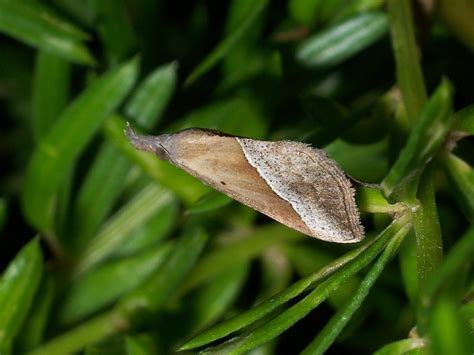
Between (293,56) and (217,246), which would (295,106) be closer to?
(293,56)

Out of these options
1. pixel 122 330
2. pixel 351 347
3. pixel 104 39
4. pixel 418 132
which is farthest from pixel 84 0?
pixel 418 132

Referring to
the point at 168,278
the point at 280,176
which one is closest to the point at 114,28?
the point at 168,278

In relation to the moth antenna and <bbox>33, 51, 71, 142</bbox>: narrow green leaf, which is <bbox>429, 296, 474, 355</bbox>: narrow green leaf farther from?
<bbox>33, 51, 71, 142</bbox>: narrow green leaf

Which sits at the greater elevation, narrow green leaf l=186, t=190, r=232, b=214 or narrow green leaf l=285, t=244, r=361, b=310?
narrow green leaf l=186, t=190, r=232, b=214

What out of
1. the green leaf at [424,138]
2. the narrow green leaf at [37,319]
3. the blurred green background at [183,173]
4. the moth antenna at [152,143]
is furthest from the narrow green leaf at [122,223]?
the green leaf at [424,138]

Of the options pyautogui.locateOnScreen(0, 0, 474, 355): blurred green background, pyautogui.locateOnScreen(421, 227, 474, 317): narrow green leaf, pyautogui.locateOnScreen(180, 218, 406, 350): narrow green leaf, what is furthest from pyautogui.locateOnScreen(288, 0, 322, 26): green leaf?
pyautogui.locateOnScreen(421, 227, 474, 317): narrow green leaf

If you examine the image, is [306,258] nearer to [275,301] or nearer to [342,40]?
[342,40]

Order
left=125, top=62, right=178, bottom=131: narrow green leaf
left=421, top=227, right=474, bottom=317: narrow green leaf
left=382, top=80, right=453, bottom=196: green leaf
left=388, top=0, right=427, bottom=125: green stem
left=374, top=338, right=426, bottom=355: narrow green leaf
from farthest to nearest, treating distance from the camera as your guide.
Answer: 1. left=125, top=62, right=178, bottom=131: narrow green leaf
2. left=388, top=0, right=427, bottom=125: green stem
3. left=374, top=338, right=426, bottom=355: narrow green leaf
4. left=382, top=80, right=453, bottom=196: green leaf
5. left=421, top=227, right=474, bottom=317: narrow green leaf
